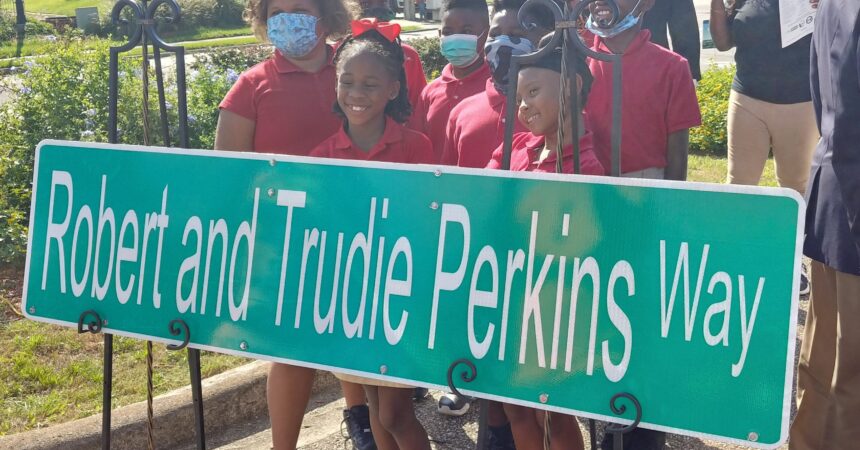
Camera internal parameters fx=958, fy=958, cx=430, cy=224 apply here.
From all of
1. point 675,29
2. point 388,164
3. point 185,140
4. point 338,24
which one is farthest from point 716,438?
point 675,29

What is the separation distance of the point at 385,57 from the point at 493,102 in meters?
0.41

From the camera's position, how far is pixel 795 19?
14.2ft

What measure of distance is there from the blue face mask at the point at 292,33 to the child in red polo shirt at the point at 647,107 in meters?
1.00

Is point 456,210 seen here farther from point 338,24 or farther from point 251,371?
point 251,371

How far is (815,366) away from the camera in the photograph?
310 centimetres

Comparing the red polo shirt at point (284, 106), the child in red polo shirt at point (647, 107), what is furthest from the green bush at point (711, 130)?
the red polo shirt at point (284, 106)

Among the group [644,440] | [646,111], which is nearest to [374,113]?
[646,111]

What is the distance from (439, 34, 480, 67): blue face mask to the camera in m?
3.69

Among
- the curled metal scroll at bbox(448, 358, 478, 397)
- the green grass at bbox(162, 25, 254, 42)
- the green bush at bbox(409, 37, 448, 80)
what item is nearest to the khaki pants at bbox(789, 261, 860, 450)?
the curled metal scroll at bbox(448, 358, 478, 397)

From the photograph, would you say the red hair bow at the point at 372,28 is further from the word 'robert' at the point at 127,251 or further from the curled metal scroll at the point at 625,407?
the curled metal scroll at the point at 625,407

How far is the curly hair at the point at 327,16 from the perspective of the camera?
11.5 ft

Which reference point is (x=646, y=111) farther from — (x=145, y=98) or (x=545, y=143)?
(x=145, y=98)

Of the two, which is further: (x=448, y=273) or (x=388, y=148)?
(x=388, y=148)

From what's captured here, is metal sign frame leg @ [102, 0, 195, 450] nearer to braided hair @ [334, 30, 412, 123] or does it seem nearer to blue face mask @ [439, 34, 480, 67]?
braided hair @ [334, 30, 412, 123]
